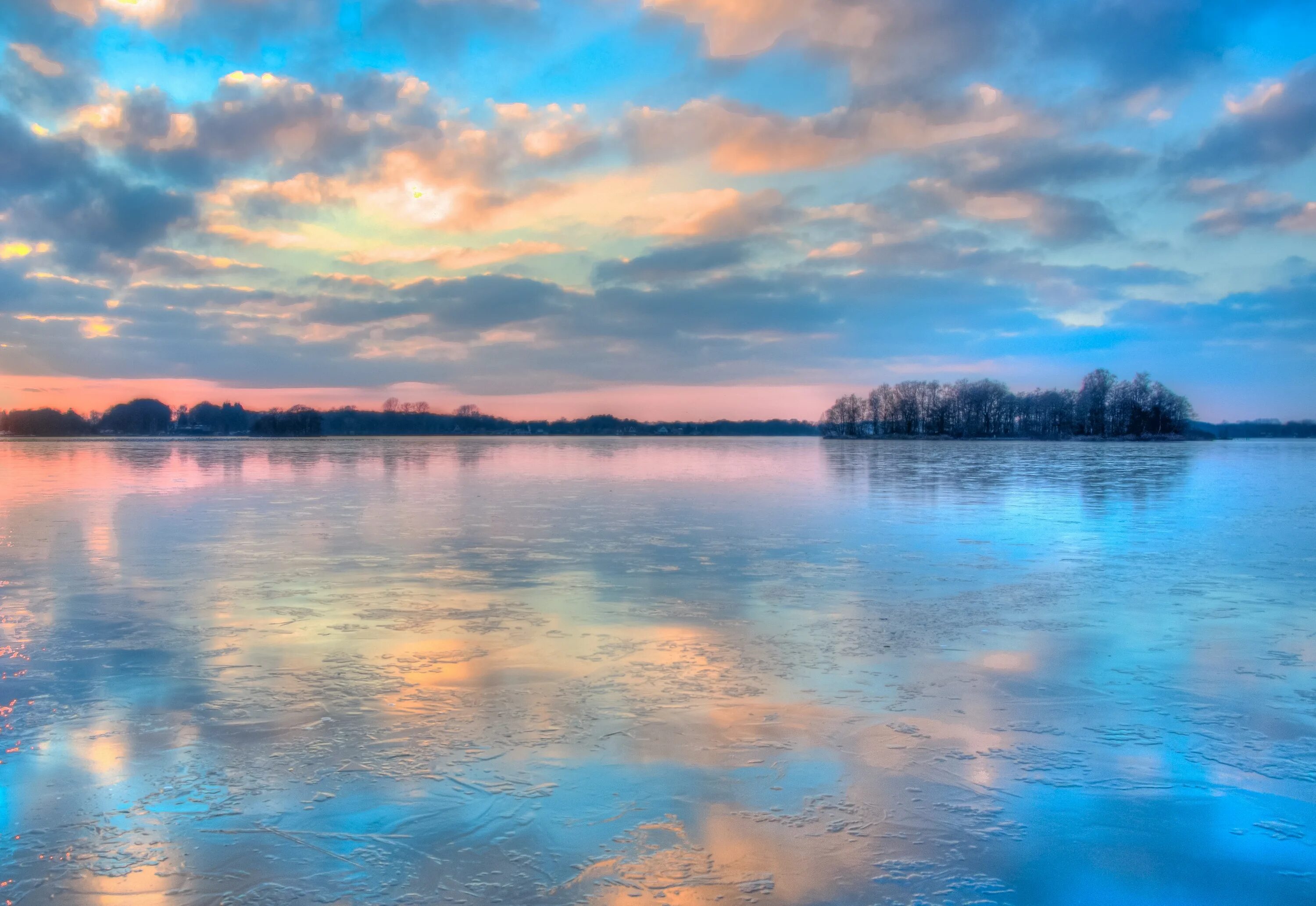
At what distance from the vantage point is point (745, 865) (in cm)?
332

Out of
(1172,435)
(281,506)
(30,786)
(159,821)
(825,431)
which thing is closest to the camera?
(159,821)

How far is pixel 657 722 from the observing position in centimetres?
494

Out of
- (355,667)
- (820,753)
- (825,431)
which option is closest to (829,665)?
(820,753)

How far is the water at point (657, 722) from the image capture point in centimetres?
332

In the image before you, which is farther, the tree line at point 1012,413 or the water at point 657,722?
the tree line at point 1012,413

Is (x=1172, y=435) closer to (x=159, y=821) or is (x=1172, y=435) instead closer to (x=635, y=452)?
(x=635, y=452)

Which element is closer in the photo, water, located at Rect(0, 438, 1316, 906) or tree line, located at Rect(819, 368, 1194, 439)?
water, located at Rect(0, 438, 1316, 906)

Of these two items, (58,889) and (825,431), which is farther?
(825,431)

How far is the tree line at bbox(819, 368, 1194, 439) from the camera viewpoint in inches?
4444

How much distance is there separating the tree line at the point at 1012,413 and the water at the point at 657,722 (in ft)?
376

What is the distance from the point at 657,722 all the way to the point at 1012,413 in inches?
5497

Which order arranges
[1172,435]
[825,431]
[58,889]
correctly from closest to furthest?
[58,889], [1172,435], [825,431]

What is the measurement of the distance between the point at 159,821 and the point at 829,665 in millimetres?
4091

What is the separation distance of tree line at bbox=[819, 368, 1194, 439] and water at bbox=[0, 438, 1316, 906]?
114 m
